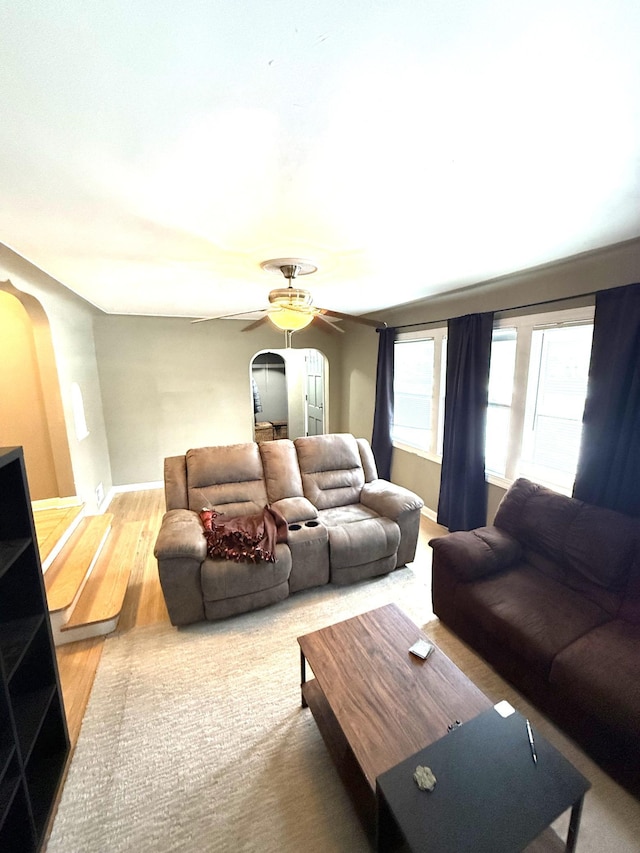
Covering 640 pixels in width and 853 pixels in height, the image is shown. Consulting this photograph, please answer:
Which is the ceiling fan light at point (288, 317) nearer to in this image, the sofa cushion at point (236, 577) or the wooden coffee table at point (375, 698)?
the sofa cushion at point (236, 577)

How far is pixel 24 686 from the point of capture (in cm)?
150

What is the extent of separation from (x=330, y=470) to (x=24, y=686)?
2381mm

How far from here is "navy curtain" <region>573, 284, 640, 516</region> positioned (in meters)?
2.09

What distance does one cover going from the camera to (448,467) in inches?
140

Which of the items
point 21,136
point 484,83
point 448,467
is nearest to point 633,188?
point 484,83

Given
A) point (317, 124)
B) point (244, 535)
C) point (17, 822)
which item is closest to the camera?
point (317, 124)

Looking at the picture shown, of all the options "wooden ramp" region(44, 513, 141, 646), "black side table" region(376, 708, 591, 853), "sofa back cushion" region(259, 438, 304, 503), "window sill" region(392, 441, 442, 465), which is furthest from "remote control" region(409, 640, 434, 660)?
"window sill" region(392, 441, 442, 465)

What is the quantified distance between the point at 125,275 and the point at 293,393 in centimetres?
470

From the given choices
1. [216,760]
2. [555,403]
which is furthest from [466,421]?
[216,760]

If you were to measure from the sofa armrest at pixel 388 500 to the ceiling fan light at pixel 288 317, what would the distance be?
5.29 ft

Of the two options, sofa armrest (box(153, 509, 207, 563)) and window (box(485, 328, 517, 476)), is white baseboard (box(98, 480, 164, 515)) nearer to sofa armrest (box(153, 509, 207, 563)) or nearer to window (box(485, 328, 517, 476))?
sofa armrest (box(153, 509, 207, 563))

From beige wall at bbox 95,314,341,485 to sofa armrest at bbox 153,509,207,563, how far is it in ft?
9.00

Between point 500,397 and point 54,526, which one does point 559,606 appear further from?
point 54,526

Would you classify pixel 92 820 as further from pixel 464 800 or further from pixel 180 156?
pixel 180 156
